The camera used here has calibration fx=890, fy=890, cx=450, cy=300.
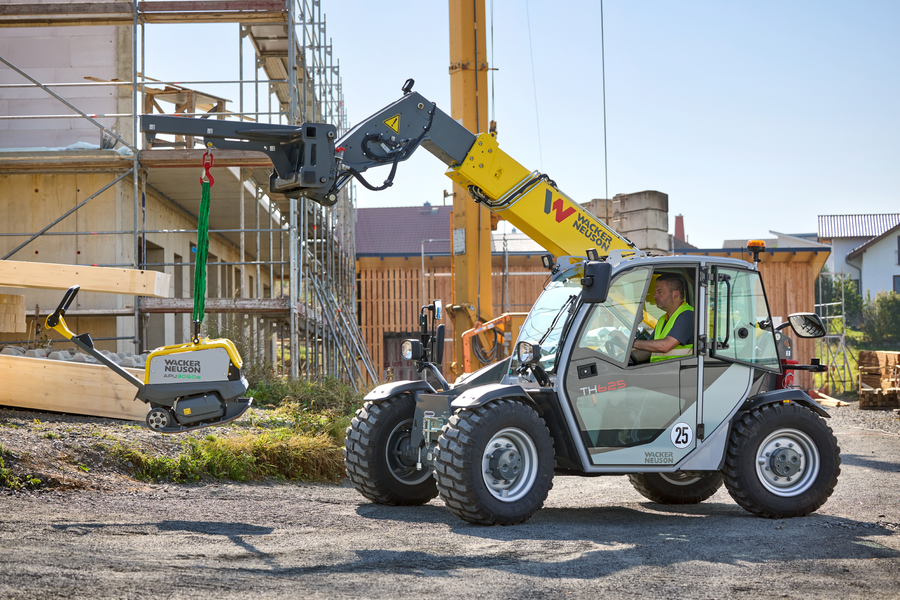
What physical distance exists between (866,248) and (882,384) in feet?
125

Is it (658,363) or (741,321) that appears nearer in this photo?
(658,363)

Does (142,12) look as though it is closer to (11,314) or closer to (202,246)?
(11,314)

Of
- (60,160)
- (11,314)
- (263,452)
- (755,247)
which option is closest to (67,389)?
(11,314)

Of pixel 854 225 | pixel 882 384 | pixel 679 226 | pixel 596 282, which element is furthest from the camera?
pixel 854 225

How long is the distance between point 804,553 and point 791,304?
22031 mm

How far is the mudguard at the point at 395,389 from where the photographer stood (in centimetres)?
718

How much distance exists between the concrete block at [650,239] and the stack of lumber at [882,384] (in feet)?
28.6

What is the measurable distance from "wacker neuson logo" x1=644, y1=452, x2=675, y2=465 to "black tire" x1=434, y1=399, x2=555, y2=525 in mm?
894

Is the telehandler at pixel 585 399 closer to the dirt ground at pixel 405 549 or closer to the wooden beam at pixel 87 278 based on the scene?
the dirt ground at pixel 405 549

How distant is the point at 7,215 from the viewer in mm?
15992

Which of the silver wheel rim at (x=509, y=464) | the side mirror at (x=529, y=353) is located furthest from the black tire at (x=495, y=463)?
the side mirror at (x=529, y=353)

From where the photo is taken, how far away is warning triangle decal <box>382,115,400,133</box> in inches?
305

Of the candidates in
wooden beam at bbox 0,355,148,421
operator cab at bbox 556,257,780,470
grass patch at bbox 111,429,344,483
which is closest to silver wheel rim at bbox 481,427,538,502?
operator cab at bbox 556,257,780,470

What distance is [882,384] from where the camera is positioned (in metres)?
21.2
